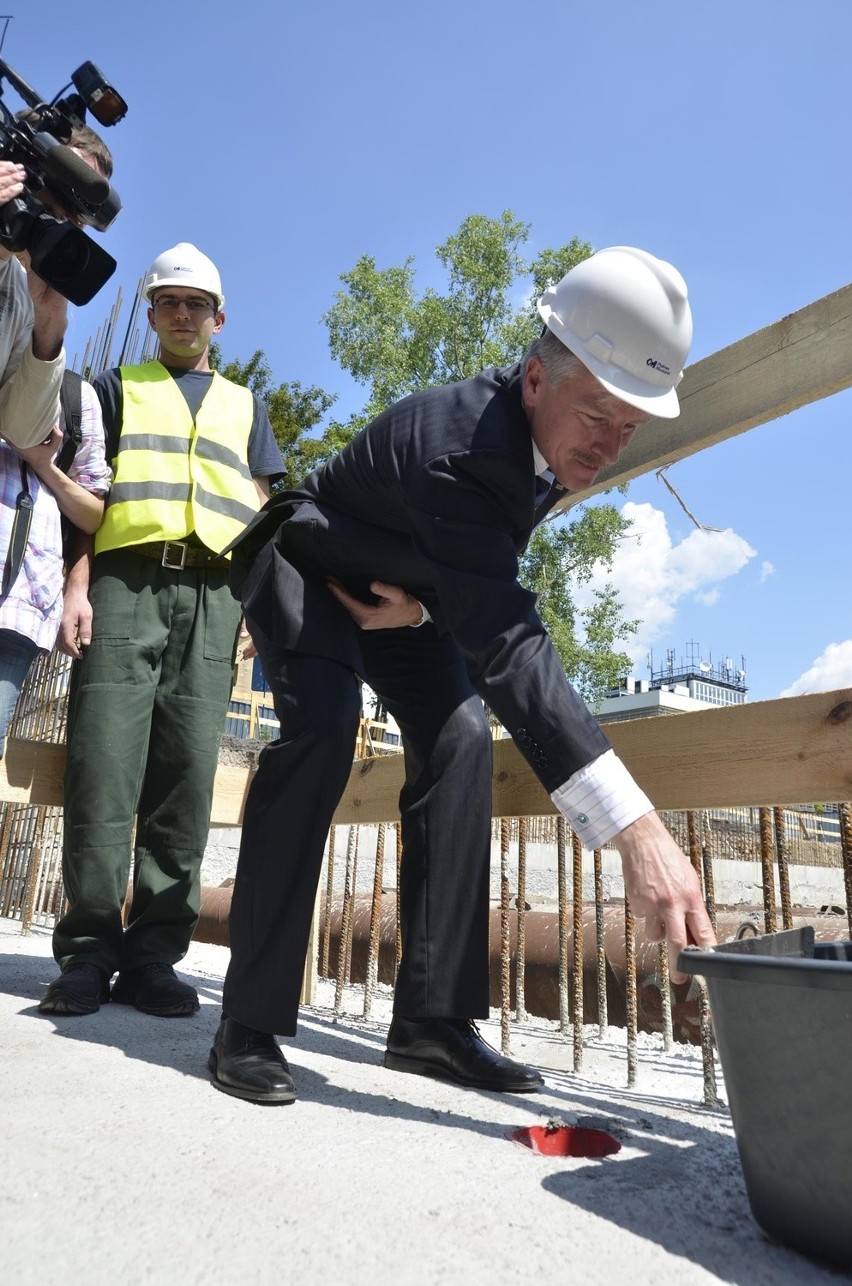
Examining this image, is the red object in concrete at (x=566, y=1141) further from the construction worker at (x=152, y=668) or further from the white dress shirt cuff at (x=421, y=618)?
the construction worker at (x=152, y=668)

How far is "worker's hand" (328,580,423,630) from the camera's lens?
215 centimetres

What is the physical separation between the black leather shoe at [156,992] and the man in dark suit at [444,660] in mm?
596

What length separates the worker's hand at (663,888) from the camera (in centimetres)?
143

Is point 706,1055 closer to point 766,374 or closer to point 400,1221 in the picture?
point 400,1221

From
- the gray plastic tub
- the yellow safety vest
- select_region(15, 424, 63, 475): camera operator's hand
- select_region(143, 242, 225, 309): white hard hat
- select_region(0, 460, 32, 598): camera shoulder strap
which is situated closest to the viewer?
the gray plastic tub

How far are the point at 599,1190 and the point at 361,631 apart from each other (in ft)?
4.12

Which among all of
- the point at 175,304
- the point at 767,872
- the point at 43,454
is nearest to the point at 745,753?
the point at 767,872

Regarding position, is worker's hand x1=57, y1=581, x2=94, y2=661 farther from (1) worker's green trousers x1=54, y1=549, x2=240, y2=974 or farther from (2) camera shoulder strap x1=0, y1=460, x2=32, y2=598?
(2) camera shoulder strap x1=0, y1=460, x2=32, y2=598

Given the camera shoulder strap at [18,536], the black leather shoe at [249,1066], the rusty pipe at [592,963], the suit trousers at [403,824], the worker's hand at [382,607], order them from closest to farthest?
the black leather shoe at [249,1066]
the suit trousers at [403,824]
the worker's hand at [382,607]
the camera shoulder strap at [18,536]
the rusty pipe at [592,963]

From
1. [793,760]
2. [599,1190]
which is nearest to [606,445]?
[793,760]

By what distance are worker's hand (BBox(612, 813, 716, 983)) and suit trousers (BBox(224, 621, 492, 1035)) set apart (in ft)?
2.11

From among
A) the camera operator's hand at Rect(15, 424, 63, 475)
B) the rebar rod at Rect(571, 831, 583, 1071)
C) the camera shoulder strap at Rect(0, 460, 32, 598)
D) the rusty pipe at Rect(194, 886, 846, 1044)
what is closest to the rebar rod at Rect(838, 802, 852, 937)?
the rebar rod at Rect(571, 831, 583, 1071)

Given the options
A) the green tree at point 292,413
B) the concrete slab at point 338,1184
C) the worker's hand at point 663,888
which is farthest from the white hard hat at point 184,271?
the green tree at point 292,413

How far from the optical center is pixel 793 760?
1.87 m
